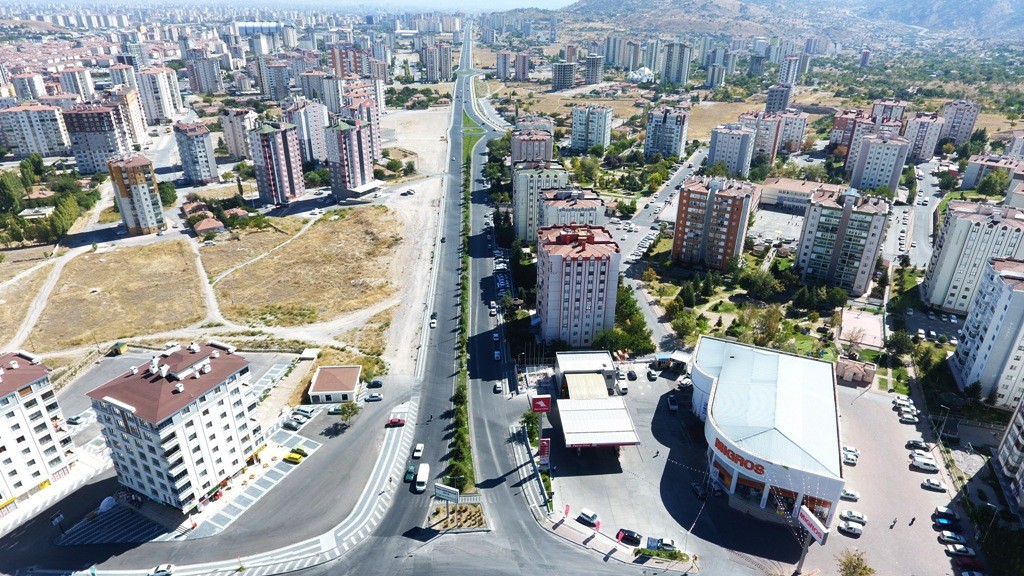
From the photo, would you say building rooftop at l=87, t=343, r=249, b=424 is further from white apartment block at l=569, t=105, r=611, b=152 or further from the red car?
white apartment block at l=569, t=105, r=611, b=152

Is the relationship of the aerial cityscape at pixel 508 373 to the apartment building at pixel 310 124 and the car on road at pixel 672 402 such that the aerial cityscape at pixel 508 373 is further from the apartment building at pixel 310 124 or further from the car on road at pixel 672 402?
the apartment building at pixel 310 124

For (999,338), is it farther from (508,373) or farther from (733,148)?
(733,148)

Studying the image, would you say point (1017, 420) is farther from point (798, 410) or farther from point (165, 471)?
point (165, 471)

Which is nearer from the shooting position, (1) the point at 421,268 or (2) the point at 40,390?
(2) the point at 40,390

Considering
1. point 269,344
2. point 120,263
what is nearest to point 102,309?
point 120,263

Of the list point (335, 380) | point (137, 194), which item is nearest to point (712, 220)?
point (335, 380)

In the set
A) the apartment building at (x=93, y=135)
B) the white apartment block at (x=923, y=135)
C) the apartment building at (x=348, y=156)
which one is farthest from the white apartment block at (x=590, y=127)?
the apartment building at (x=93, y=135)
